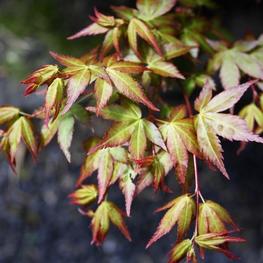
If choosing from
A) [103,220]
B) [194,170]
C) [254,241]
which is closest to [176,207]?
[194,170]

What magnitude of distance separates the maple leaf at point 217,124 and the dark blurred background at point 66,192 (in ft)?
3.56

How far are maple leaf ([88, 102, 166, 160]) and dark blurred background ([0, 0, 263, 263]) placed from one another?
42.4 inches

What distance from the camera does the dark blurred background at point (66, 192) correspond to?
78.1 inches

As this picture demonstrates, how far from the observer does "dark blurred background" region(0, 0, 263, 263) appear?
198 cm

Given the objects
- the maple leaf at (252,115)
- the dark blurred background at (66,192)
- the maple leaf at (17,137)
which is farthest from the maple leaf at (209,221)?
the dark blurred background at (66,192)

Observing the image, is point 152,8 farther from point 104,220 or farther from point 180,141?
point 104,220

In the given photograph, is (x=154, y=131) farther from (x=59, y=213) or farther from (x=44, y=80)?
(x=59, y=213)

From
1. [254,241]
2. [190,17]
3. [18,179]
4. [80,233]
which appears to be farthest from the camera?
[18,179]

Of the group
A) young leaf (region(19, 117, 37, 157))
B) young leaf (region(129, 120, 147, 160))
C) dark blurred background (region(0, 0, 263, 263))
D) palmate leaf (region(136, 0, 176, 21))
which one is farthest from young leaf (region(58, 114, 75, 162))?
dark blurred background (region(0, 0, 263, 263))

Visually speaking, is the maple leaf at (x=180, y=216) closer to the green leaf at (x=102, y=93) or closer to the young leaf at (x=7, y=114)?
A: the green leaf at (x=102, y=93)

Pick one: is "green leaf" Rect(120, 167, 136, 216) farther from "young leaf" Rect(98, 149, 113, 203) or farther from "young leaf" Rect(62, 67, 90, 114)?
"young leaf" Rect(62, 67, 90, 114)

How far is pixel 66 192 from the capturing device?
2.23 metres

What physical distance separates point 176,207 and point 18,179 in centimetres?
156

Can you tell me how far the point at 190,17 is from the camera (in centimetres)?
118
